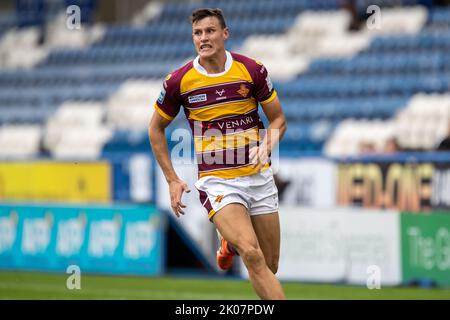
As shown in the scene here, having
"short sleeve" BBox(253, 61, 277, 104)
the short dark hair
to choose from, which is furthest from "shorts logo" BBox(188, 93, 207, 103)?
the short dark hair

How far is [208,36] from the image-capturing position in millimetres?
8180

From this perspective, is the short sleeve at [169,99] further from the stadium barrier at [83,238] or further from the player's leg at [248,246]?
the stadium barrier at [83,238]

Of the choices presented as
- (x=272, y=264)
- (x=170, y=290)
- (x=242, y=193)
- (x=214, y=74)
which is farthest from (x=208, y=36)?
(x=170, y=290)

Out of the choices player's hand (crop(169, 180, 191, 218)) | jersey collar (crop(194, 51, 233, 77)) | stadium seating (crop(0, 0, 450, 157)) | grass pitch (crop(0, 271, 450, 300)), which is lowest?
grass pitch (crop(0, 271, 450, 300))

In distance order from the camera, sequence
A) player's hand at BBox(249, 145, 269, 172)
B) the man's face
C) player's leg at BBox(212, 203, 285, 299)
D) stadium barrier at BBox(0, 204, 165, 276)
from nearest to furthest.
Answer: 1. player's leg at BBox(212, 203, 285, 299)
2. player's hand at BBox(249, 145, 269, 172)
3. the man's face
4. stadium barrier at BBox(0, 204, 165, 276)

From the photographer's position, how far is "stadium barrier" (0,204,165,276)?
14250 mm

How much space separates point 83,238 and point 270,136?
703 cm

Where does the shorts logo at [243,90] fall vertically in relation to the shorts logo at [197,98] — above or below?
above

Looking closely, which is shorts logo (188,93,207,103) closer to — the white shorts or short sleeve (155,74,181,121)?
short sleeve (155,74,181,121)

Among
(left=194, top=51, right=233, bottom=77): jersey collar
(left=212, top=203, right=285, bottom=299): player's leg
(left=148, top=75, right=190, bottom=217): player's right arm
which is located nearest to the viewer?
(left=212, top=203, right=285, bottom=299): player's leg

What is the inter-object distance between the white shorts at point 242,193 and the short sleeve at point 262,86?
1.80 feet

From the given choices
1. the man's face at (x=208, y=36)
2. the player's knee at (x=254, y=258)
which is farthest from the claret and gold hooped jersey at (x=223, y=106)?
the player's knee at (x=254, y=258)

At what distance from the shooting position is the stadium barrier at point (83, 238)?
1425 centimetres

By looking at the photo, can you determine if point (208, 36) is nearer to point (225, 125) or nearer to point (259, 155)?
point (225, 125)
